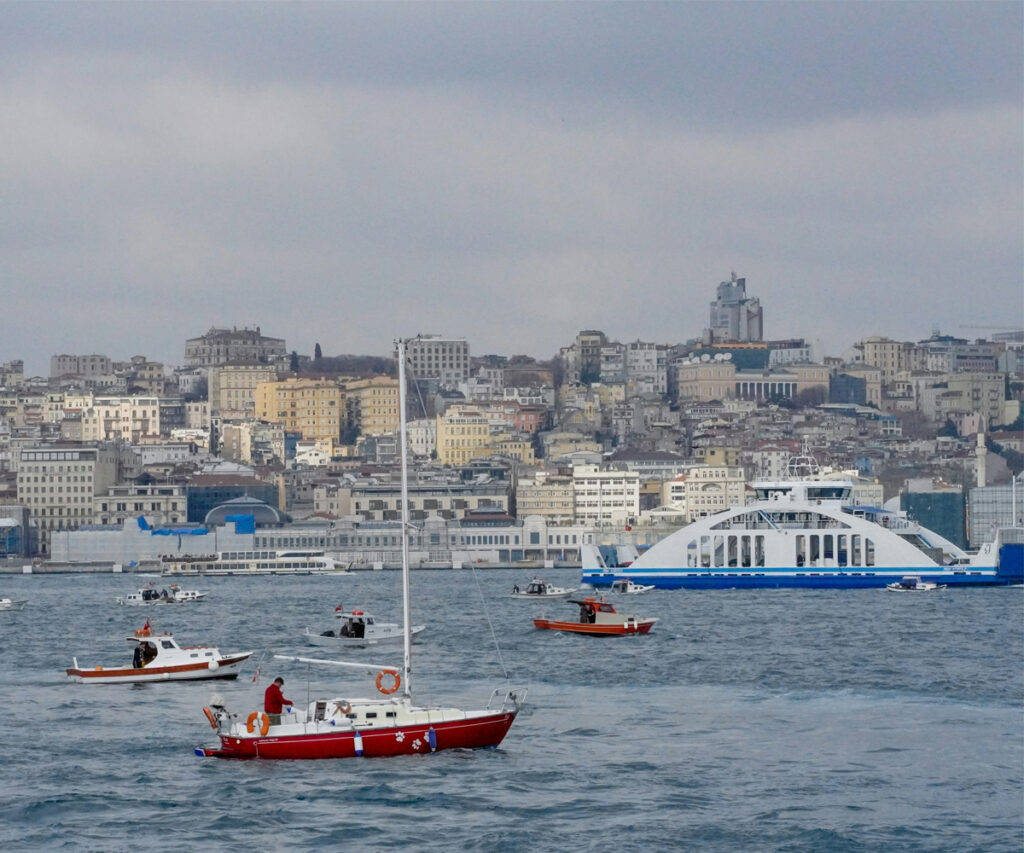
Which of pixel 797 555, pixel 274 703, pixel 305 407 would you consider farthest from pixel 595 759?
pixel 305 407

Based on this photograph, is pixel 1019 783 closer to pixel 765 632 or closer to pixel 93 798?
pixel 93 798

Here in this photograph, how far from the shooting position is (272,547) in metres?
114

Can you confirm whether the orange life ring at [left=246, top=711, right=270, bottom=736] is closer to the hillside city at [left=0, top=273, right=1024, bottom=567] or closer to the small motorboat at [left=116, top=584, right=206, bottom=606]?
the small motorboat at [left=116, top=584, right=206, bottom=606]

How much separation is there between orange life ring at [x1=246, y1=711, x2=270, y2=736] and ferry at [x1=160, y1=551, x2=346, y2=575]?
3049 inches

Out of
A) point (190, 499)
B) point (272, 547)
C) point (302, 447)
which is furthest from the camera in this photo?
point (302, 447)

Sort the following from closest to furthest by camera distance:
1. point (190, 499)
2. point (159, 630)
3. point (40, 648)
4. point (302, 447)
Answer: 1. point (40, 648)
2. point (159, 630)
3. point (190, 499)
4. point (302, 447)

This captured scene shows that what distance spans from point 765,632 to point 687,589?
2136 cm

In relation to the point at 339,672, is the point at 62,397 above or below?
above

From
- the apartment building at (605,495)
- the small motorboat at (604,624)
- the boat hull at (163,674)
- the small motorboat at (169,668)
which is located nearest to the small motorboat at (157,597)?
the small motorboat at (604,624)

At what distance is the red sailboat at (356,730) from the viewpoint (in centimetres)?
2300

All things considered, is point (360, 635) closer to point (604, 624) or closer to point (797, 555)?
point (604, 624)

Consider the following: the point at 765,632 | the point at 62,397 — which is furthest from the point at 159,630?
the point at 62,397

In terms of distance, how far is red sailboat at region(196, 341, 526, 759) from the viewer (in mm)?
23000

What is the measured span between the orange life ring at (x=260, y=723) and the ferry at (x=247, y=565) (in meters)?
77.4
